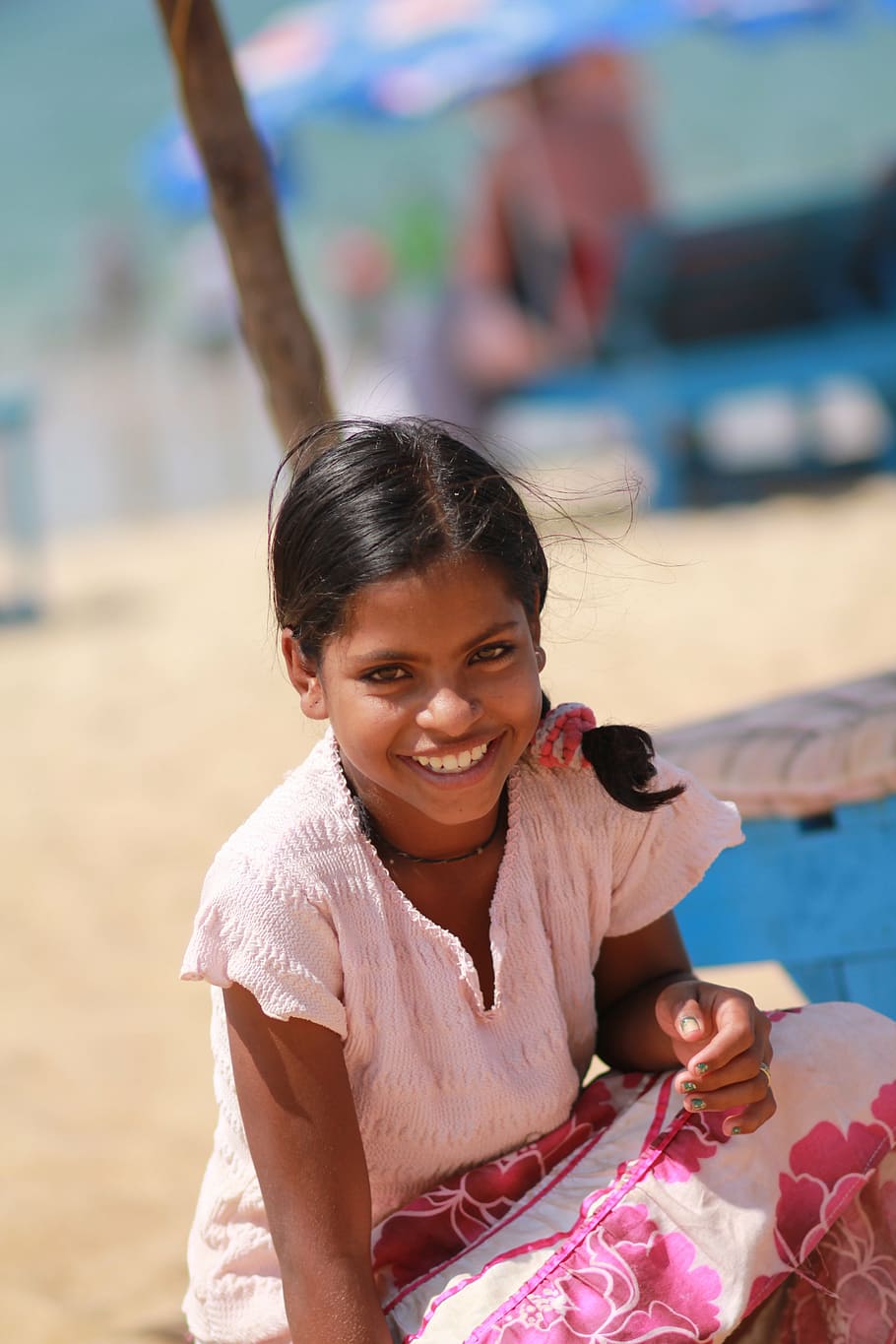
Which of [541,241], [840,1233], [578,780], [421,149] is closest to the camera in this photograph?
[840,1233]

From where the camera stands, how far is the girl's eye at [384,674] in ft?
5.46

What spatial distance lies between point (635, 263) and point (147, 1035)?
5490 millimetres

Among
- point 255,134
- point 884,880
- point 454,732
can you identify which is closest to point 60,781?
point 255,134

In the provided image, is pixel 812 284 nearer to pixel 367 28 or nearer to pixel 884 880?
pixel 367 28

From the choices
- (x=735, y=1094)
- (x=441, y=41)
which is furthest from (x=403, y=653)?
(x=441, y=41)

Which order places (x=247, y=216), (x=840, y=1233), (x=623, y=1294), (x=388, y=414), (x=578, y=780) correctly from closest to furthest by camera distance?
(x=623, y=1294) < (x=840, y=1233) < (x=578, y=780) < (x=388, y=414) < (x=247, y=216)

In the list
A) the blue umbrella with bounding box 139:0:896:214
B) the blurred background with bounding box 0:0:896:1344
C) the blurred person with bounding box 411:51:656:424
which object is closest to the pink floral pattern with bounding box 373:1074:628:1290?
the blurred background with bounding box 0:0:896:1344

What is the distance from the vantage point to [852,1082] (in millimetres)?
1715

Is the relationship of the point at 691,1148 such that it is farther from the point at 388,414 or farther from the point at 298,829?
the point at 388,414

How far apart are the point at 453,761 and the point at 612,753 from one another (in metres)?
0.22

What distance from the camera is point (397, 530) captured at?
1644 millimetres

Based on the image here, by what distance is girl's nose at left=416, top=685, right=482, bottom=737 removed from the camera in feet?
5.33

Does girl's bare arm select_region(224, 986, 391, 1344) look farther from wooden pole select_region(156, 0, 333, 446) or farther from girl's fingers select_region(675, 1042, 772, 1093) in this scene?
wooden pole select_region(156, 0, 333, 446)

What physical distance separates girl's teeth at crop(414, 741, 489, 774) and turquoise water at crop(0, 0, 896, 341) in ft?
70.4
